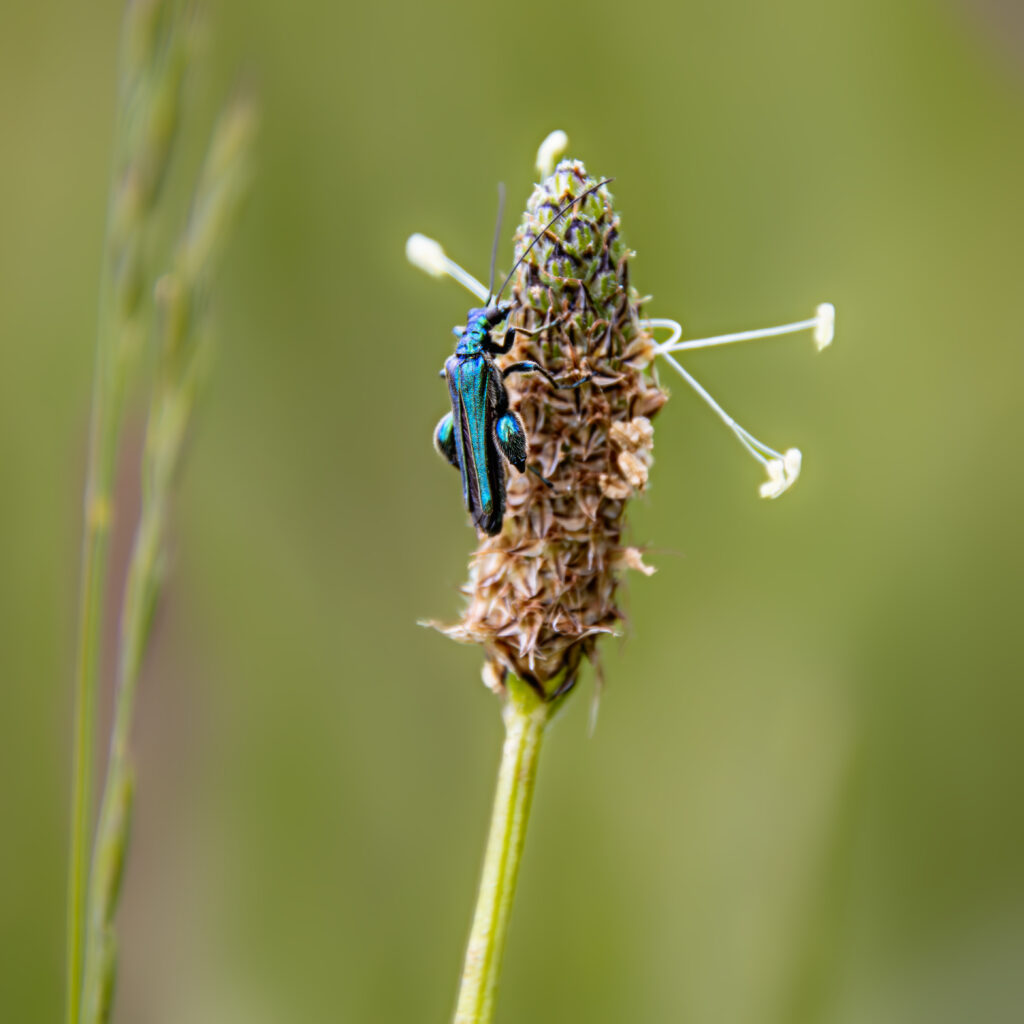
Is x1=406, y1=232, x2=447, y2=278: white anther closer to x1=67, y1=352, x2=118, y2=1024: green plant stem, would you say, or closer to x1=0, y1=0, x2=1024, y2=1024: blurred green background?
x1=67, y1=352, x2=118, y2=1024: green plant stem

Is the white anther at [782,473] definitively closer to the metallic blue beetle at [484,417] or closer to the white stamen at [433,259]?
the metallic blue beetle at [484,417]

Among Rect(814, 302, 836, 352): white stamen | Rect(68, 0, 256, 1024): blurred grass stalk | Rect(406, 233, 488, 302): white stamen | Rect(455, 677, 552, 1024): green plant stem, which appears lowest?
Rect(455, 677, 552, 1024): green plant stem

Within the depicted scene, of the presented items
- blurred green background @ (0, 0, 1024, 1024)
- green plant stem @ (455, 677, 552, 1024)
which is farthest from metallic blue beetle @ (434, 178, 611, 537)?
blurred green background @ (0, 0, 1024, 1024)

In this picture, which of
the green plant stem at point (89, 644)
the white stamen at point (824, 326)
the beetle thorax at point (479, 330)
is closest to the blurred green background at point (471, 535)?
the beetle thorax at point (479, 330)

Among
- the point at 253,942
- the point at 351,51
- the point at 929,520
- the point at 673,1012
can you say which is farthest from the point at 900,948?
the point at 351,51

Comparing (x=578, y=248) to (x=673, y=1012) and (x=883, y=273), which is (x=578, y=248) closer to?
(x=673, y=1012)

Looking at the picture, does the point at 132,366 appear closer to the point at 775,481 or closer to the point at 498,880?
the point at 498,880
